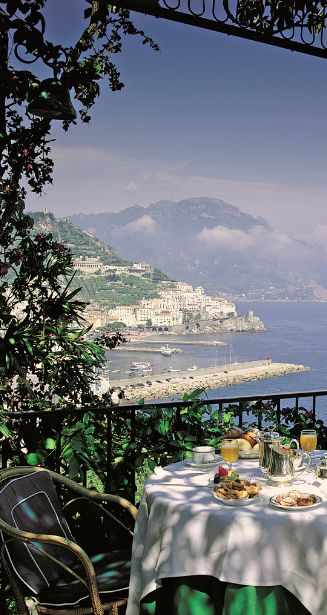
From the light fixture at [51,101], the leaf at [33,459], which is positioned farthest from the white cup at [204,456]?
the light fixture at [51,101]

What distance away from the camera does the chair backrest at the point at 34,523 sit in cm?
240

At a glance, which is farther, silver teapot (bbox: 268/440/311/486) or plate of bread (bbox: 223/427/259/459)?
plate of bread (bbox: 223/427/259/459)

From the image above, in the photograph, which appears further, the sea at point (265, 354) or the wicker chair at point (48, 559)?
the sea at point (265, 354)

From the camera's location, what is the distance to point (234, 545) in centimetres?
208

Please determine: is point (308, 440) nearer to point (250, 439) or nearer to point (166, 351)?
point (250, 439)

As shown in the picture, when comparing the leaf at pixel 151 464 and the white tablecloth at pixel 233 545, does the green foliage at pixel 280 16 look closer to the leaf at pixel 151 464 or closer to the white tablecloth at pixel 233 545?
the white tablecloth at pixel 233 545

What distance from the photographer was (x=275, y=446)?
2.46 meters

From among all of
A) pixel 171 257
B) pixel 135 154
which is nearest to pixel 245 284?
pixel 171 257

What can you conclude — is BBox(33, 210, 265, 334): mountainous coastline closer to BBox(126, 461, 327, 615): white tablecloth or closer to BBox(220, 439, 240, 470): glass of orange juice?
BBox(220, 439, 240, 470): glass of orange juice

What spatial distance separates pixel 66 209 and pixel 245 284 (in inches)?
921

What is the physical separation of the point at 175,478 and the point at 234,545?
49cm

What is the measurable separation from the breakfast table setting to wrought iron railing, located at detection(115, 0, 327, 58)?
170 centimetres

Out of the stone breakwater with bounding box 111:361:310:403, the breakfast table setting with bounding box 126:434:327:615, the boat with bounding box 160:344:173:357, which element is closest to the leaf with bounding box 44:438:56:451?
the breakfast table setting with bounding box 126:434:327:615

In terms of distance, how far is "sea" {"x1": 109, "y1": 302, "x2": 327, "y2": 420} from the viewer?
42.0 meters
